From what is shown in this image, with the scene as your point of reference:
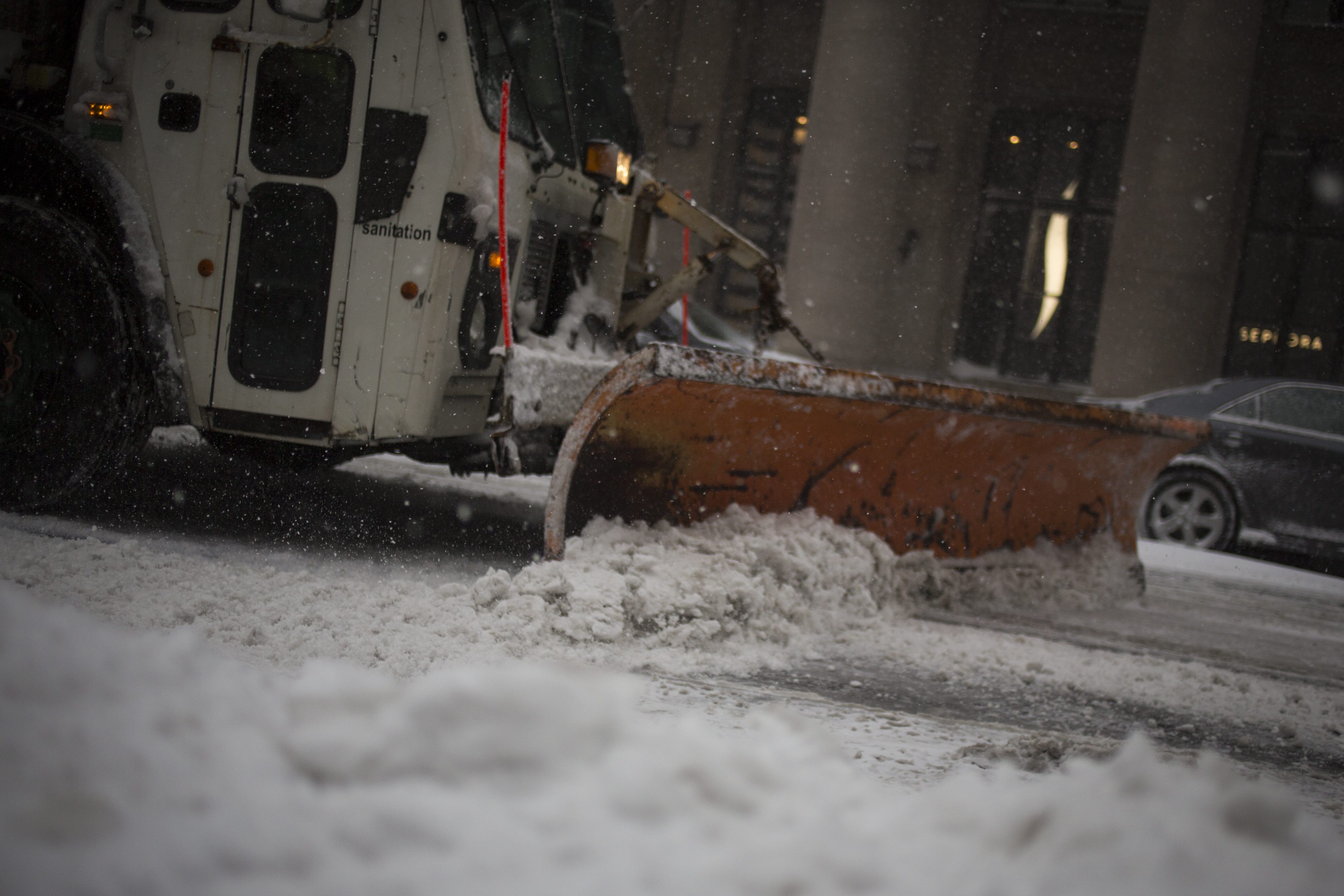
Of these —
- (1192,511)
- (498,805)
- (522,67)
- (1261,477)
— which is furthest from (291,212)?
(1261,477)

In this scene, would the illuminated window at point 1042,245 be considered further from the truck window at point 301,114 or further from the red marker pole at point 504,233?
the truck window at point 301,114

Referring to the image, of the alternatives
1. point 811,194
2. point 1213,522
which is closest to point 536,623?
point 1213,522

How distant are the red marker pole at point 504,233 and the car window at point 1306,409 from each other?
19.3ft

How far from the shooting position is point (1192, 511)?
289 inches

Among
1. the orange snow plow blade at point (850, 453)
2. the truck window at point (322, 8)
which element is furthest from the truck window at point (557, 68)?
the orange snow plow blade at point (850, 453)

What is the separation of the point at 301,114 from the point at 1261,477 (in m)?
6.65

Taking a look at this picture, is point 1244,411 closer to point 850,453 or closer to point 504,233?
point 850,453

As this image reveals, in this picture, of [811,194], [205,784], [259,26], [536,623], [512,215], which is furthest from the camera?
[811,194]

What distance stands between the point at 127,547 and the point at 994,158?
1248cm

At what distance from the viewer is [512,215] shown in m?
4.11

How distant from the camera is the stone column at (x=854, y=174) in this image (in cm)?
1227

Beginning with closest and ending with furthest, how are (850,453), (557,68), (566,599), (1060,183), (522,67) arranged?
(566,599) < (850,453) < (522,67) < (557,68) < (1060,183)

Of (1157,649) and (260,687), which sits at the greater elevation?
(260,687)

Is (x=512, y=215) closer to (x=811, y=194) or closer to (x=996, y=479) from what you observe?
(x=996, y=479)
